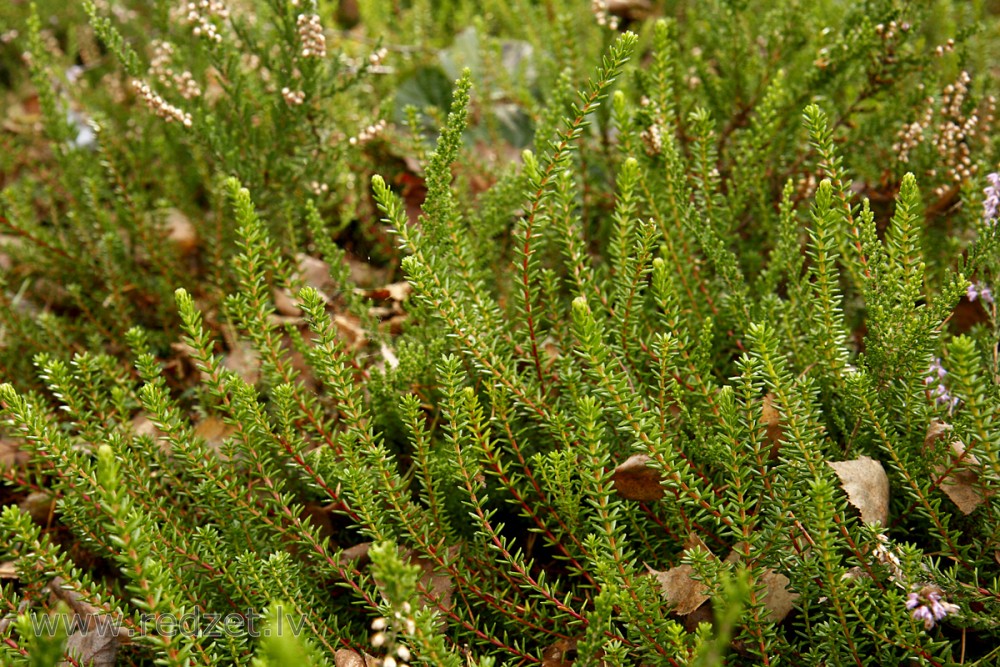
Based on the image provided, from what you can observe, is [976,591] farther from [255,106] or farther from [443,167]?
[255,106]

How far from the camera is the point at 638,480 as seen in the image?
6.03 feet

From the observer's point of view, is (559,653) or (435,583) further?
(435,583)

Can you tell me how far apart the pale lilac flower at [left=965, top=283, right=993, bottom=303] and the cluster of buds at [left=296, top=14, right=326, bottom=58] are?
78.8 inches

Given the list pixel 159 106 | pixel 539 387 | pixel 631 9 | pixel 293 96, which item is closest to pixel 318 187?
pixel 293 96

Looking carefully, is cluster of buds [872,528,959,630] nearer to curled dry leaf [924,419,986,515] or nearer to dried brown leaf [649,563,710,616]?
curled dry leaf [924,419,986,515]

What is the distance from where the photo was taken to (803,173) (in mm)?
2688

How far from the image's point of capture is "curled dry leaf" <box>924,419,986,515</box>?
1629mm

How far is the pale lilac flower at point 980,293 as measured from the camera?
196cm

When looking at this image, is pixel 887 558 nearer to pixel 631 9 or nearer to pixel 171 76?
pixel 171 76

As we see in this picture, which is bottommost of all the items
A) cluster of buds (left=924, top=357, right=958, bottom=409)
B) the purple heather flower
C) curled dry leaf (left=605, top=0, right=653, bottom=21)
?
cluster of buds (left=924, top=357, right=958, bottom=409)

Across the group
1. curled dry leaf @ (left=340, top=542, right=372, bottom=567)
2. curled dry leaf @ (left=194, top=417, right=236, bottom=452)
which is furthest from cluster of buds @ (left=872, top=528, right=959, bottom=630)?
curled dry leaf @ (left=194, top=417, right=236, bottom=452)

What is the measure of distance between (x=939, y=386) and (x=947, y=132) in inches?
37.3

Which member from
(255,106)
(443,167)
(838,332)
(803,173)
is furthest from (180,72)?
(838,332)

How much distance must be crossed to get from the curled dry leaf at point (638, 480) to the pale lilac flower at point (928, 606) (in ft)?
1.81
